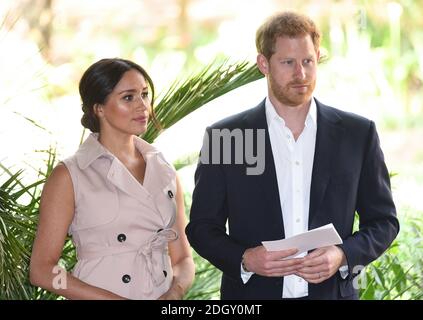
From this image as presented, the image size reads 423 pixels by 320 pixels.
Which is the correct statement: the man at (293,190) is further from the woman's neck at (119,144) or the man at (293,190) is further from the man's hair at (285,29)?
the woman's neck at (119,144)

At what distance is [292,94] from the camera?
258 cm

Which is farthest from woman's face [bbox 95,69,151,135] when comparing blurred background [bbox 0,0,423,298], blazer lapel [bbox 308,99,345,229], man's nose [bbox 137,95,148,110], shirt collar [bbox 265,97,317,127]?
blurred background [bbox 0,0,423,298]

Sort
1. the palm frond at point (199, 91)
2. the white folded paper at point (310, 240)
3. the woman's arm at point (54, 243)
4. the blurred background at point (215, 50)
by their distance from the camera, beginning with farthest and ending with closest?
the blurred background at point (215, 50) → the palm frond at point (199, 91) → the woman's arm at point (54, 243) → the white folded paper at point (310, 240)

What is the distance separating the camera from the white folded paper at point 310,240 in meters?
2.38

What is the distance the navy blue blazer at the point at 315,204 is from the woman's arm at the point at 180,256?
0.09 m

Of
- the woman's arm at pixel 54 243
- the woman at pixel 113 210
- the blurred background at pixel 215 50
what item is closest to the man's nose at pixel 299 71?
the woman at pixel 113 210

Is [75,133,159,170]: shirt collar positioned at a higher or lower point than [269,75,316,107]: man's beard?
lower

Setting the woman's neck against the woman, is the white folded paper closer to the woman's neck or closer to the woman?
the woman

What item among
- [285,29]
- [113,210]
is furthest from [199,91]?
[113,210]

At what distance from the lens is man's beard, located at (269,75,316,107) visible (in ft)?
8.43

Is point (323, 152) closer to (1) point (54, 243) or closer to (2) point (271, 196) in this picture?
(2) point (271, 196)

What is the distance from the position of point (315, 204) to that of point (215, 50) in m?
4.11
